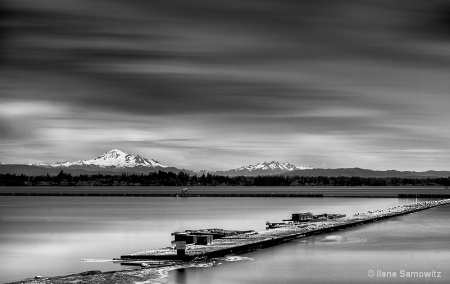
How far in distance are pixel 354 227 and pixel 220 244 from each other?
19.1m

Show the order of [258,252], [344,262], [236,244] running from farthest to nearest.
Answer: [236,244] < [258,252] < [344,262]

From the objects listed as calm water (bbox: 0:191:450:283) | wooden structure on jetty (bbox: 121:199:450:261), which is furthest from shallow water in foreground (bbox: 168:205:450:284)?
wooden structure on jetty (bbox: 121:199:450:261)

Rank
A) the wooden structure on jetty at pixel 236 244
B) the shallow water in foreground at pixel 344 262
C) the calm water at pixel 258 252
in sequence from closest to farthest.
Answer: the shallow water in foreground at pixel 344 262 → the calm water at pixel 258 252 → the wooden structure on jetty at pixel 236 244

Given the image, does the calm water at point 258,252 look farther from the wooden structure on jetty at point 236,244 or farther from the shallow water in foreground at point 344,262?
the wooden structure on jetty at point 236,244

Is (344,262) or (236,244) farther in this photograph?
(236,244)

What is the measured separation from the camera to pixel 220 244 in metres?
32.4

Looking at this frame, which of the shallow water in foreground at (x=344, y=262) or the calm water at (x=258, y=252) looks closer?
the shallow water in foreground at (x=344, y=262)

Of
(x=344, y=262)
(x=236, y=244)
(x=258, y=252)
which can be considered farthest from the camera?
(x=236, y=244)

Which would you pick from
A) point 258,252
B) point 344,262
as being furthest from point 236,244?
point 344,262

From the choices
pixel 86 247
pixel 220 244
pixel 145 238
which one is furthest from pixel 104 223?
pixel 220 244

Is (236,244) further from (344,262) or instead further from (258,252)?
(344,262)

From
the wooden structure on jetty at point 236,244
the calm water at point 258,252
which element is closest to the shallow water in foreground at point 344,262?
the calm water at point 258,252

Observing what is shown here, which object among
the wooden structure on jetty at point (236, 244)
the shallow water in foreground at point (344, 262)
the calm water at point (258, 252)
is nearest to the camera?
the shallow water in foreground at point (344, 262)

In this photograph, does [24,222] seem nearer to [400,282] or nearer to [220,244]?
[220,244]
